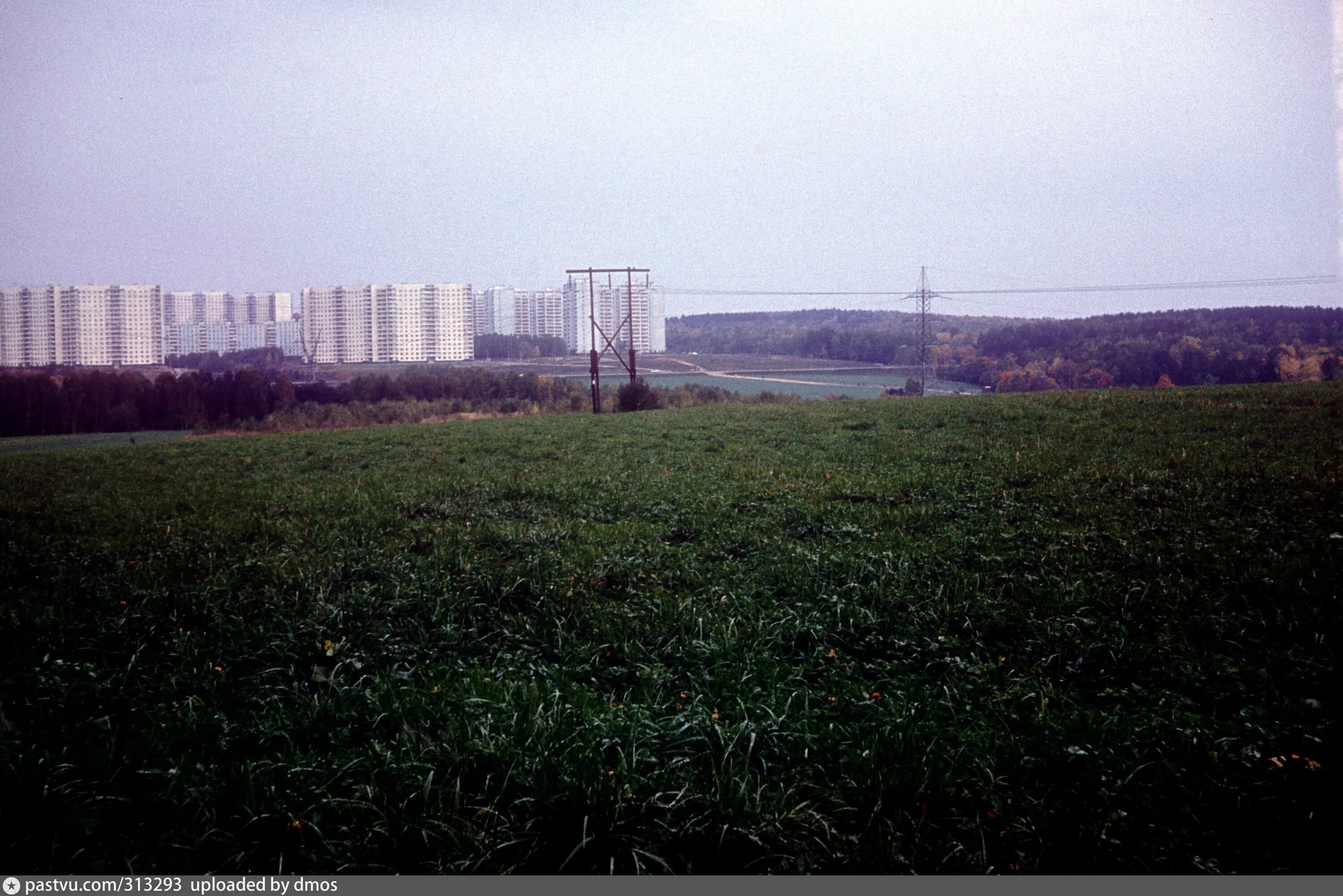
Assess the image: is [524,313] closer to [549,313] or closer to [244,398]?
[549,313]

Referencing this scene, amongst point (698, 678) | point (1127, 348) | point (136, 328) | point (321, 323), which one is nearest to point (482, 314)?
point (321, 323)

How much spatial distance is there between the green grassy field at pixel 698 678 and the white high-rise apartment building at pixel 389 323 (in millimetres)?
72243

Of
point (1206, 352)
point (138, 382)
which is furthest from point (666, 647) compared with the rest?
point (138, 382)

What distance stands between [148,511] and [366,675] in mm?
7697

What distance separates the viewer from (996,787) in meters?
3.46

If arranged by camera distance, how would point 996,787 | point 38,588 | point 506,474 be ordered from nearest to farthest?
point 996,787
point 38,588
point 506,474

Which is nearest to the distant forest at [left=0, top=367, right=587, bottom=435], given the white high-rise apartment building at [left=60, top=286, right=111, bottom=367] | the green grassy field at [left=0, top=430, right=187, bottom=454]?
the green grassy field at [left=0, top=430, right=187, bottom=454]

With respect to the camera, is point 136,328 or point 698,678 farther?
point 136,328

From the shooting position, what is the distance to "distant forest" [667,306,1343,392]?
2430 centimetres

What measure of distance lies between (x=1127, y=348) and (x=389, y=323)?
250ft

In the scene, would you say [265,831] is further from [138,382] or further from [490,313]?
[490,313]

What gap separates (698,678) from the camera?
4.81 meters

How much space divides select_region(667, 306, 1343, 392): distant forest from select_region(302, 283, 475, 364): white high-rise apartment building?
1822 inches

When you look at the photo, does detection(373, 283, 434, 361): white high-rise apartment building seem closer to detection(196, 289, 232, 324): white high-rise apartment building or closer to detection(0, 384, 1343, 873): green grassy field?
detection(196, 289, 232, 324): white high-rise apartment building
